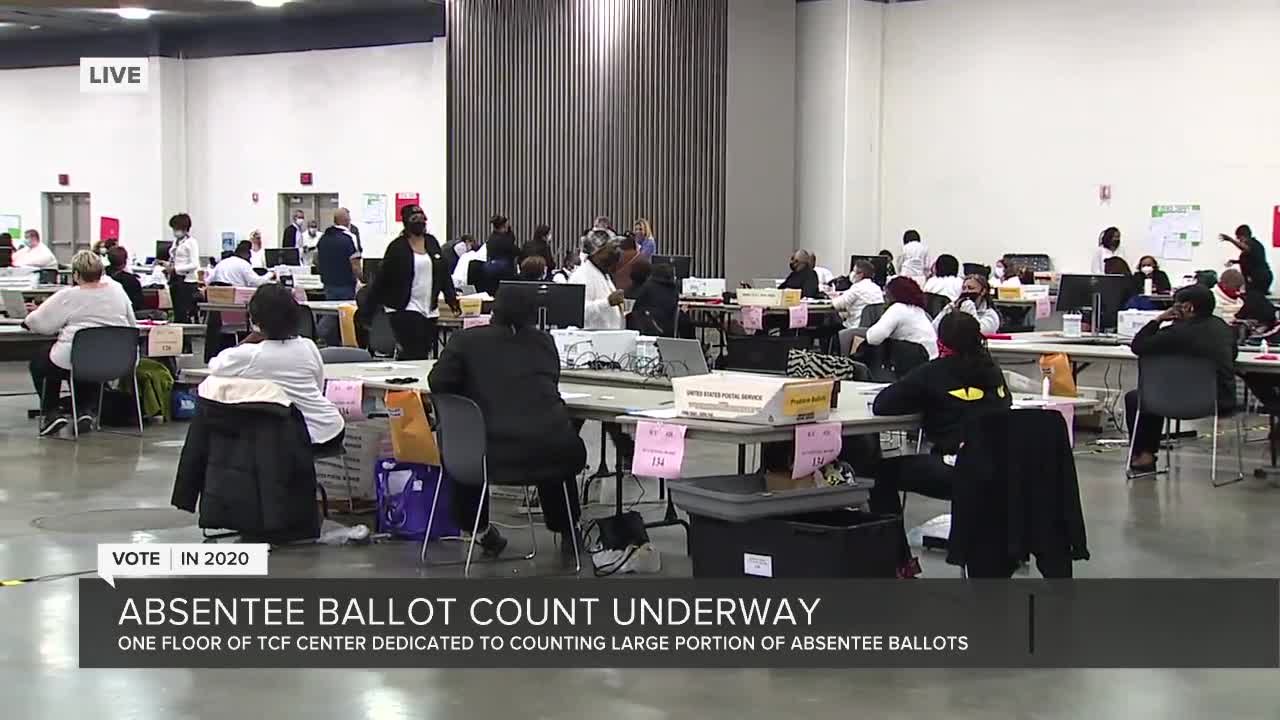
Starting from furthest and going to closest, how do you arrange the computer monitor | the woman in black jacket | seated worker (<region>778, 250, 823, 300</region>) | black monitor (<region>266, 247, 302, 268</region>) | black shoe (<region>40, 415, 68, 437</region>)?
1. black monitor (<region>266, 247, 302, 268</region>)
2. seated worker (<region>778, 250, 823, 300</region>)
3. the computer monitor
4. black shoe (<region>40, 415, 68, 437</region>)
5. the woman in black jacket

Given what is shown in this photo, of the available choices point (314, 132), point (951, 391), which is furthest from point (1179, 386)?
point (314, 132)

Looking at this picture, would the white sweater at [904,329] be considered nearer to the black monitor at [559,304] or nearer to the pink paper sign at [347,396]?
the black monitor at [559,304]

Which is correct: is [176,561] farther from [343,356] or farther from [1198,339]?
[1198,339]

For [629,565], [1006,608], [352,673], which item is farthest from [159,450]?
[1006,608]

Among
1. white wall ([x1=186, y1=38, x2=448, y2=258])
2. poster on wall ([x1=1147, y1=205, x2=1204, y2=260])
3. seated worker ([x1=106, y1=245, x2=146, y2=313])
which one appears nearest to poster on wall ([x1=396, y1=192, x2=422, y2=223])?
white wall ([x1=186, y1=38, x2=448, y2=258])

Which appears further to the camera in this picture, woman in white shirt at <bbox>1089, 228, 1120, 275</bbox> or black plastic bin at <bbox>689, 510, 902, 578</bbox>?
woman in white shirt at <bbox>1089, 228, 1120, 275</bbox>

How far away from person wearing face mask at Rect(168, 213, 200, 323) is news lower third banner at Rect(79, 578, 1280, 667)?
31.3 ft

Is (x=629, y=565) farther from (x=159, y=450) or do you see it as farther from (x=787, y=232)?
(x=787, y=232)

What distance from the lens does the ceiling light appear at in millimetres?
20969

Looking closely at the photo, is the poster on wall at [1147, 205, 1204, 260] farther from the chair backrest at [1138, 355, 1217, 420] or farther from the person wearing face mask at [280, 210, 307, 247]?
the person wearing face mask at [280, 210, 307, 247]

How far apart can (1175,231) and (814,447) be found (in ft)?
37.4

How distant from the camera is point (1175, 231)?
50.9 feet

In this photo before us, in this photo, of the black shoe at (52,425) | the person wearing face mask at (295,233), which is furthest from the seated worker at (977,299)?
the person wearing face mask at (295,233)

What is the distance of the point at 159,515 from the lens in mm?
7133
